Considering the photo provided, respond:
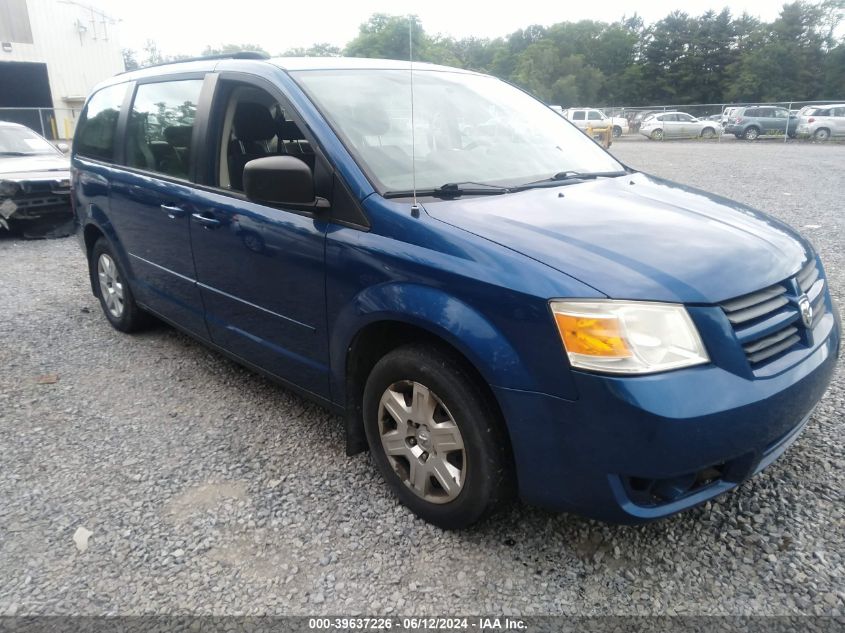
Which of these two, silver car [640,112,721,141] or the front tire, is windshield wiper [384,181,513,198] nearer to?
the front tire

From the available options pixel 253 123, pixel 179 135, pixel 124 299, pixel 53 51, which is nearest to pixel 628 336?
pixel 253 123

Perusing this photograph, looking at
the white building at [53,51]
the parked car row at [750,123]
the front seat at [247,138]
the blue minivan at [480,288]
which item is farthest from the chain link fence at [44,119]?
the parked car row at [750,123]

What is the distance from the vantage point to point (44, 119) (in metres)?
26.2

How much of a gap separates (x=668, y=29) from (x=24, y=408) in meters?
61.2

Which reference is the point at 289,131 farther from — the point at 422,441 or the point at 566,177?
the point at 422,441

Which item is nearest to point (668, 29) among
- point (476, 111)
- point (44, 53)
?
point (44, 53)

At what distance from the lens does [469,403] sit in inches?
86.9

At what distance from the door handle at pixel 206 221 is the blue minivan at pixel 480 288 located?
0.05 ft

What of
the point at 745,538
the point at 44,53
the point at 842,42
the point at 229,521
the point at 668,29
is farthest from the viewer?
the point at 668,29

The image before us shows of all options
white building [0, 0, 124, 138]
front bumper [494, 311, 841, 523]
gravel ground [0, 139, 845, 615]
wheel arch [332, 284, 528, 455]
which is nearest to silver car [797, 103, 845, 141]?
gravel ground [0, 139, 845, 615]

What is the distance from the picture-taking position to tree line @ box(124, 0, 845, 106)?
1655 inches

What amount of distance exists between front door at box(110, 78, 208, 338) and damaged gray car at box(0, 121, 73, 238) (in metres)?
4.90

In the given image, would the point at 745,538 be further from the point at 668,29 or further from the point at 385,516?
the point at 668,29

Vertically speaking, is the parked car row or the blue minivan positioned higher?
the blue minivan
